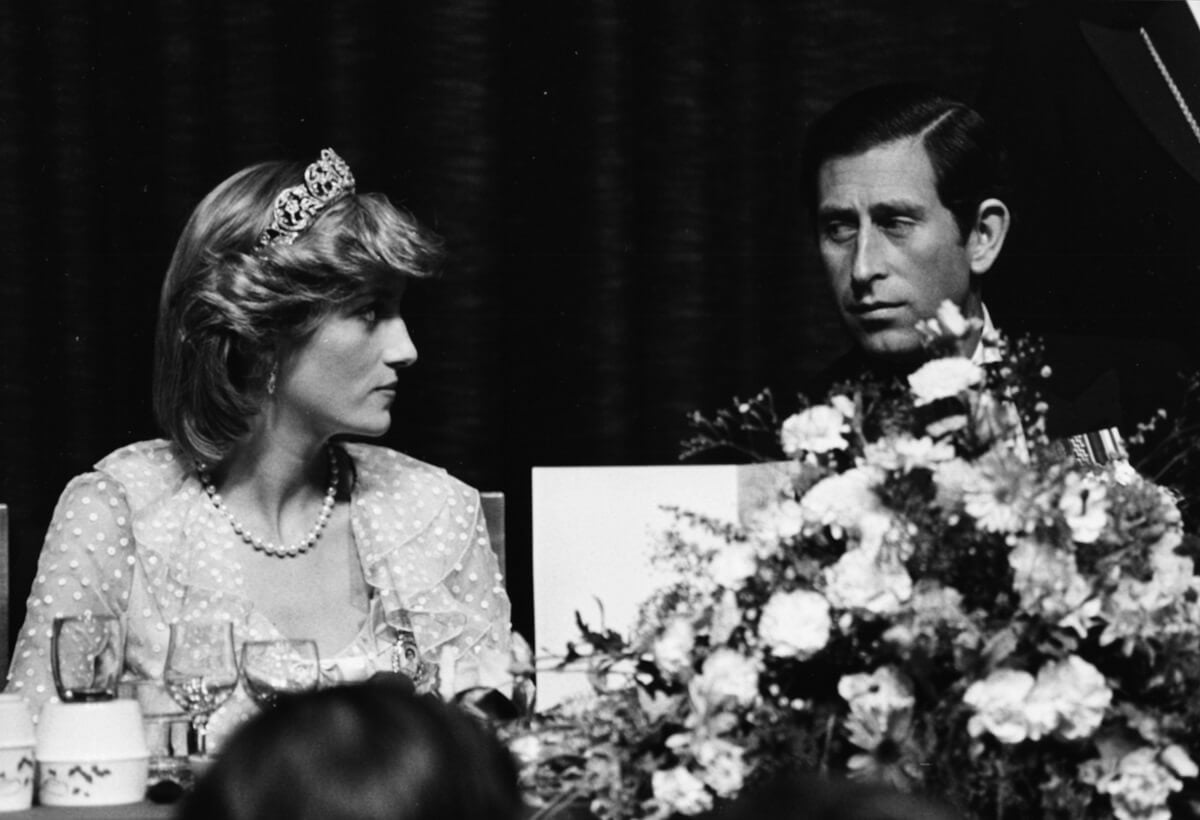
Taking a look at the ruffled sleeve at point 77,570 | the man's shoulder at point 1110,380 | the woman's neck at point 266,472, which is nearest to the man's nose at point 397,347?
the woman's neck at point 266,472

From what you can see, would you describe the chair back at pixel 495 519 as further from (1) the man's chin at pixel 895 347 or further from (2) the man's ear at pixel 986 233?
(2) the man's ear at pixel 986 233

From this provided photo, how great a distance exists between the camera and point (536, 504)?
9.45ft

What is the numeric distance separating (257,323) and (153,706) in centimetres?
93

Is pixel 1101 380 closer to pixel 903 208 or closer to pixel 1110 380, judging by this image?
pixel 1110 380

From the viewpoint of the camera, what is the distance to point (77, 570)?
2.71 metres

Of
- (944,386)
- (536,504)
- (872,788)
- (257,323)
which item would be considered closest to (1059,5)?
(536,504)

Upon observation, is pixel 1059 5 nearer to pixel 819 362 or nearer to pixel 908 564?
pixel 819 362

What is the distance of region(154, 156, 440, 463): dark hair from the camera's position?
278cm

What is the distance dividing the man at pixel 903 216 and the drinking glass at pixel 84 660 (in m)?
1.40

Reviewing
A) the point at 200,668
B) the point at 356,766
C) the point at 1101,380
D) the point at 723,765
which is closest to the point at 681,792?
the point at 723,765

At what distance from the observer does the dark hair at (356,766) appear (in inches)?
33.5

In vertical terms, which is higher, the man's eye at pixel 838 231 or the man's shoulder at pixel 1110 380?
the man's eye at pixel 838 231

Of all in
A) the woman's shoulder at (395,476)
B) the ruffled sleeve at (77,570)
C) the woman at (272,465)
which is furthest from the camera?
the woman's shoulder at (395,476)

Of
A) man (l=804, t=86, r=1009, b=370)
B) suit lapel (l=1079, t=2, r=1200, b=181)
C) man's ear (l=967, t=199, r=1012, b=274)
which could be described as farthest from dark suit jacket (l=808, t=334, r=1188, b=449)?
suit lapel (l=1079, t=2, r=1200, b=181)
